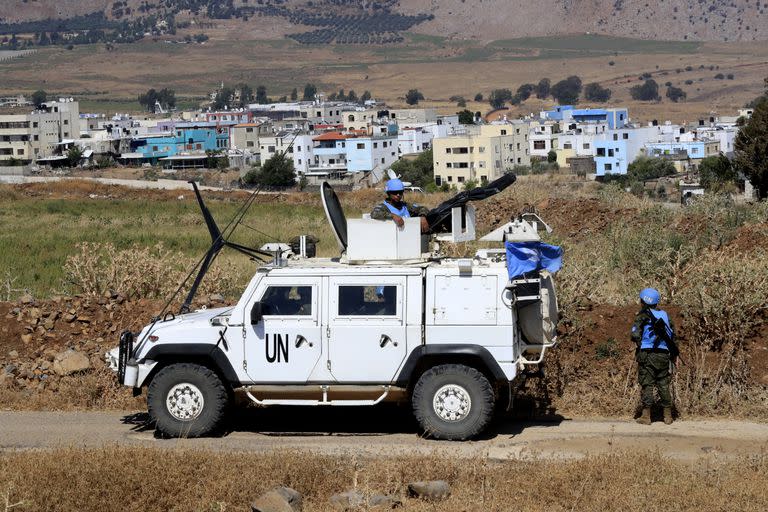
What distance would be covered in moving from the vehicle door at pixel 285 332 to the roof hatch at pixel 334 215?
805mm

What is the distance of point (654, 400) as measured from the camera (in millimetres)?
12672

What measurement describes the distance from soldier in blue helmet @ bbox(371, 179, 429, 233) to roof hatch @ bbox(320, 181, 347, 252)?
0.37 meters

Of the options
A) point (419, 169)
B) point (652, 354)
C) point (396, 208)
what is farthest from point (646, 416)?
point (419, 169)

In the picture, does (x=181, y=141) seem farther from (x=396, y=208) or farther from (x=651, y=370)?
(x=651, y=370)

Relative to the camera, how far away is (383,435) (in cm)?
1220

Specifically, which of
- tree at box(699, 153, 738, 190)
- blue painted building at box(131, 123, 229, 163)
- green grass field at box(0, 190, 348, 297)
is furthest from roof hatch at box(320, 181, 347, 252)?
blue painted building at box(131, 123, 229, 163)

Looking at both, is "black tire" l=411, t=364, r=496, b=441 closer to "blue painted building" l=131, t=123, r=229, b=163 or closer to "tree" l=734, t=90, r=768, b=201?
"tree" l=734, t=90, r=768, b=201

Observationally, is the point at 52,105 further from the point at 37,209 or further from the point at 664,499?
the point at 664,499

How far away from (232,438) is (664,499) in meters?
4.46

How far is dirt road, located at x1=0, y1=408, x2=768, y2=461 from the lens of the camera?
11.5 m

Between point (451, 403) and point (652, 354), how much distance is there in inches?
88.0

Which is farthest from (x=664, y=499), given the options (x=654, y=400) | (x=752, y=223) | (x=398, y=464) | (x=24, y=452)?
(x=752, y=223)

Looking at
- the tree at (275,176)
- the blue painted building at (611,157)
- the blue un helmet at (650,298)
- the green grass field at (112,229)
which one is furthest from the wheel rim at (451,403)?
the blue painted building at (611,157)

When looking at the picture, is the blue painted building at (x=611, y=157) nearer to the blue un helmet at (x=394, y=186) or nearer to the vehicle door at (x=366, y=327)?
the blue un helmet at (x=394, y=186)
